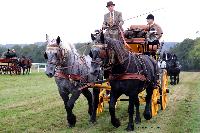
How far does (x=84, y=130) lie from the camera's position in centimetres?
1020

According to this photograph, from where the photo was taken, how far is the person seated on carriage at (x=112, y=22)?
1098 centimetres

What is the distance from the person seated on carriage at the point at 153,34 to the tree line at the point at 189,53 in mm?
69530

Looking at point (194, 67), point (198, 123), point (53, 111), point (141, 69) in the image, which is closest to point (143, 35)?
point (141, 69)

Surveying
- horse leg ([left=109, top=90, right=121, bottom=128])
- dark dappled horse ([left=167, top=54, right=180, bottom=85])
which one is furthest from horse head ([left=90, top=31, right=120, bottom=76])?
dark dappled horse ([left=167, top=54, right=180, bottom=85])

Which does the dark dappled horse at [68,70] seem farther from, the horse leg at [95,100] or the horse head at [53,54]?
the horse leg at [95,100]

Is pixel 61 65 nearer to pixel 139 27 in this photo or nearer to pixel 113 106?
pixel 113 106

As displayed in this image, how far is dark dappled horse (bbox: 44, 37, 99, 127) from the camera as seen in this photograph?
32.1 feet

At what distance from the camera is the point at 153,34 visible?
40.3 ft

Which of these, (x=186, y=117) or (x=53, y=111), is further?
(x=53, y=111)

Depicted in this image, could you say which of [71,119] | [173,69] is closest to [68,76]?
[71,119]

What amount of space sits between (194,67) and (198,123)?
73.0 m

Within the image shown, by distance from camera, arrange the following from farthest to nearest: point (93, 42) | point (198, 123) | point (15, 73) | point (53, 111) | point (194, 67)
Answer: point (194, 67) < point (15, 73) < point (53, 111) < point (198, 123) < point (93, 42)

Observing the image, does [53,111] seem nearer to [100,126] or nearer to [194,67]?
[100,126]

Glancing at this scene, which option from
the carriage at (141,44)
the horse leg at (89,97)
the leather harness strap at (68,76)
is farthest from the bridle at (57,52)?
the carriage at (141,44)
